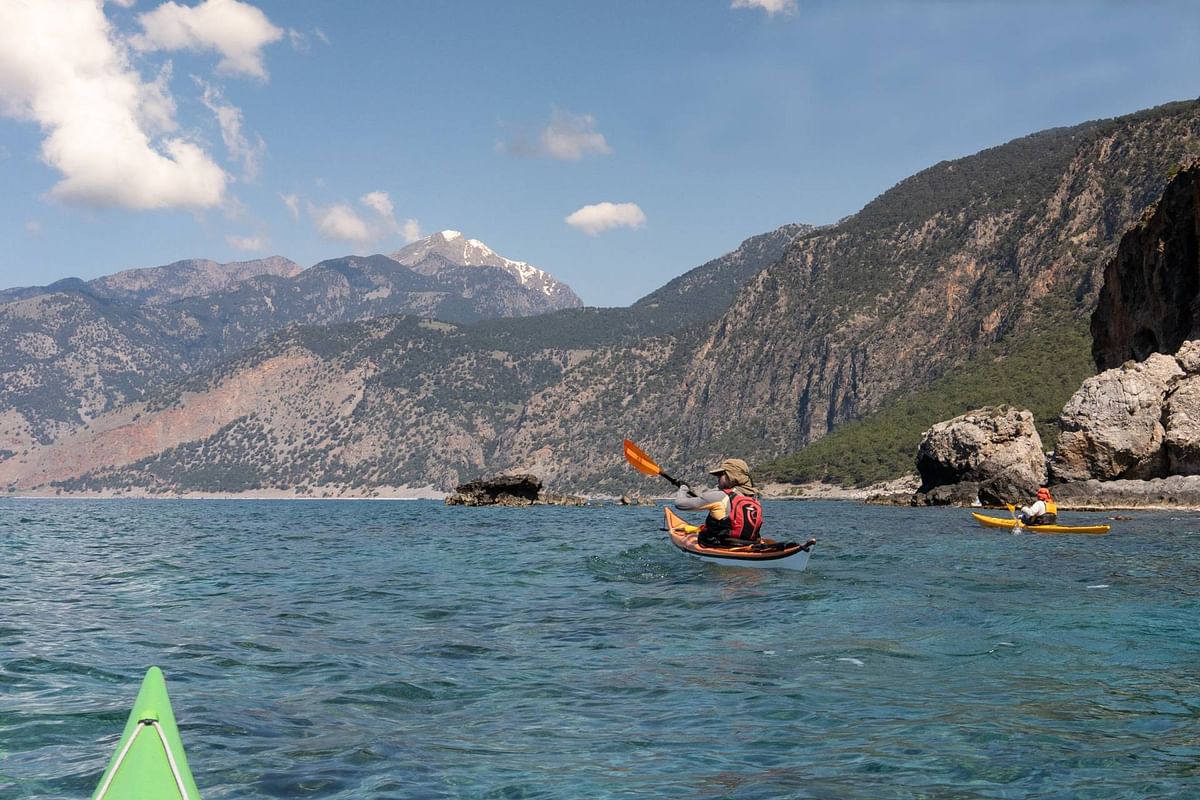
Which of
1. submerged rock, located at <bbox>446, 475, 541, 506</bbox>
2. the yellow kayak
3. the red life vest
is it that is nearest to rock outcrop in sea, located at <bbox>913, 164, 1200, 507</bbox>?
Result: the yellow kayak

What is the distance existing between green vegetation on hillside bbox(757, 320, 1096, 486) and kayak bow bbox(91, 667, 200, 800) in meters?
108

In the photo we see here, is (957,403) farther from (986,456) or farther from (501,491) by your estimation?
(501,491)

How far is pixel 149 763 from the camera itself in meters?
5.36

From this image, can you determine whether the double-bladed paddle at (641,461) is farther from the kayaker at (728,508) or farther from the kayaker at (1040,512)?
the kayaker at (1040,512)

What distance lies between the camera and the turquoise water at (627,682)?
303 inches

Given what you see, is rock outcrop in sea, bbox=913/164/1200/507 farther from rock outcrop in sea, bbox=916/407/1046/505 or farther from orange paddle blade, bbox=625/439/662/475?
orange paddle blade, bbox=625/439/662/475

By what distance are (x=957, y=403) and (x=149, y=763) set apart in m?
136

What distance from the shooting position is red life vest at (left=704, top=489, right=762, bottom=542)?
2425 cm

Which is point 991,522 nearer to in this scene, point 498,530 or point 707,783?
point 498,530

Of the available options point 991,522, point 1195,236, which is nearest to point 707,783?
point 991,522

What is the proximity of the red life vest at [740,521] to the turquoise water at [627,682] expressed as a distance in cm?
107

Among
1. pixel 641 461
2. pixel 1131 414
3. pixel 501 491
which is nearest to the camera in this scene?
pixel 641 461

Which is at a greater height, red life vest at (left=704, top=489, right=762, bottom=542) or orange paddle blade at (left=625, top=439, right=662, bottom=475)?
orange paddle blade at (left=625, top=439, right=662, bottom=475)

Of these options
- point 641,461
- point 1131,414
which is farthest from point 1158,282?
point 641,461
